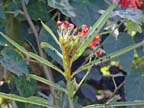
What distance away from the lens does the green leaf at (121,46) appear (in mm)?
1129

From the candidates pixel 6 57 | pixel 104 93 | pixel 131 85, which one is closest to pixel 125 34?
pixel 131 85

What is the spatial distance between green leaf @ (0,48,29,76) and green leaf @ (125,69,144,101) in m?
0.27

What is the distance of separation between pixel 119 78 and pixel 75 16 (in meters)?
0.49

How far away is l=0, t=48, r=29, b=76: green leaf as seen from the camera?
1015 millimetres

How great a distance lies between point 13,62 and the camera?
1.03m

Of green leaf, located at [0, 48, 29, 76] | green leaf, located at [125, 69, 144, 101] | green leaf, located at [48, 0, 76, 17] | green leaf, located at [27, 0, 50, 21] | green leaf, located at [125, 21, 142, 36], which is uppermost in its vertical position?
green leaf, located at [27, 0, 50, 21]

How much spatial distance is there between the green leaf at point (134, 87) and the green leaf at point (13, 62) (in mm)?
265

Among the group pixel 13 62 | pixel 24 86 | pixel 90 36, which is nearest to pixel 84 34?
pixel 90 36

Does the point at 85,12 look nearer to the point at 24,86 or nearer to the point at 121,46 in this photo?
the point at 121,46

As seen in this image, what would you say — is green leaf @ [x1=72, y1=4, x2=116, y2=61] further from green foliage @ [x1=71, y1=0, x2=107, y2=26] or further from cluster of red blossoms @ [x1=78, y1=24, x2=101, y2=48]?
green foliage @ [x1=71, y1=0, x2=107, y2=26]

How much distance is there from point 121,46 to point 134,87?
10 cm

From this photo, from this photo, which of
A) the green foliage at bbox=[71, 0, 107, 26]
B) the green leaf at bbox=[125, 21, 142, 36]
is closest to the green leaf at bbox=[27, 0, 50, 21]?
the green foliage at bbox=[71, 0, 107, 26]

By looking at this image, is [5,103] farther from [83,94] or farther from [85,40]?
[85,40]

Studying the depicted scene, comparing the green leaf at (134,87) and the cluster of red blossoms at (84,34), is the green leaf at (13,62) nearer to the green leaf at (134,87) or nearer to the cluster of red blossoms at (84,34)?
the cluster of red blossoms at (84,34)
